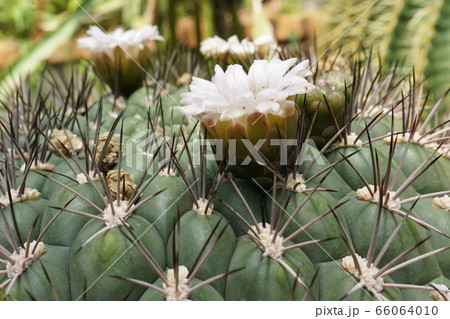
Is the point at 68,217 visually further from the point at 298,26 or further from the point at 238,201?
the point at 298,26

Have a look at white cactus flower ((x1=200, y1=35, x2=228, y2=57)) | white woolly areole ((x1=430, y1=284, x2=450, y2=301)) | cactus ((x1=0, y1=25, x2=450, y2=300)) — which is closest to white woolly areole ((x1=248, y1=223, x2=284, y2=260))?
cactus ((x1=0, y1=25, x2=450, y2=300))

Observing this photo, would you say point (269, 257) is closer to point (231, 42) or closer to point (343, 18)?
point (231, 42)

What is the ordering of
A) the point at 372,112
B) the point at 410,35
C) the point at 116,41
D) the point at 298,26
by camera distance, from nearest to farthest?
1. the point at 372,112
2. the point at 116,41
3. the point at 410,35
4. the point at 298,26

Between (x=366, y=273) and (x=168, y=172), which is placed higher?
(x=168, y=172)

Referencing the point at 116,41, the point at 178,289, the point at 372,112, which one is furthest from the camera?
the point at 116,41

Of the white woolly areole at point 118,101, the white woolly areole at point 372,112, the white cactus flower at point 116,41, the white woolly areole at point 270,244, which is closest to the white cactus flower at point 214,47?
the white cactus flower at point 116,41

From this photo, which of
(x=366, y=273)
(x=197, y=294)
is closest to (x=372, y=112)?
(x=366, y=273)
